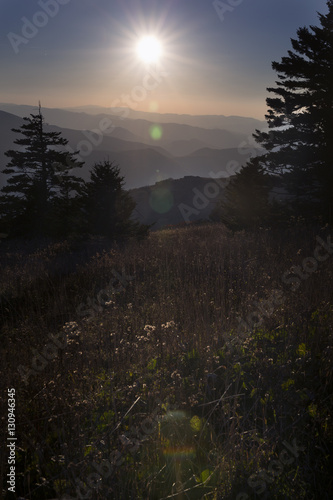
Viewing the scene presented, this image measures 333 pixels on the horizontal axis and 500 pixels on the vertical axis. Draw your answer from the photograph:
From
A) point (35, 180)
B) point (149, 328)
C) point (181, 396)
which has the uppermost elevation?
point (35, 180)

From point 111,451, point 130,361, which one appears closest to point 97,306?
point 130,361

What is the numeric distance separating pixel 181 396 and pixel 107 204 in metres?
13.3

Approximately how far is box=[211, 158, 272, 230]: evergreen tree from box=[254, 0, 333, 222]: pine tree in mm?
1272

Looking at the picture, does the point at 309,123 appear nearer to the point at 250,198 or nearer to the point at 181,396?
the point at 250,198

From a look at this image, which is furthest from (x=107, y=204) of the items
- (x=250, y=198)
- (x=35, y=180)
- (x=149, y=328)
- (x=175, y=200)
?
(x=175, y=200)

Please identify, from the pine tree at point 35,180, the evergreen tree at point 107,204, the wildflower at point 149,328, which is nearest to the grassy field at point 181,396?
the wildflower at point 149,328

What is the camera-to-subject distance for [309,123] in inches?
534

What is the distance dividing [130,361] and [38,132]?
23.4 meters

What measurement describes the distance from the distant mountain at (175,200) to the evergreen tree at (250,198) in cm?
2774

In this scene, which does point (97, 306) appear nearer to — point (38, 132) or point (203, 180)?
point (38, 132)

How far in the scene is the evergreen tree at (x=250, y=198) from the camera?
13742 millimetres

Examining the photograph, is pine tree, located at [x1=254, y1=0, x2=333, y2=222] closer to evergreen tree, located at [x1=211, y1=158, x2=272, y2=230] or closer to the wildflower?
evergreen tree, located at [x1=211, y1=158, x2=272, y2=230]

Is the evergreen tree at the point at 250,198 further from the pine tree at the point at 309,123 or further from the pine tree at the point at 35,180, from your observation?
the pine tree at the point at 35,180

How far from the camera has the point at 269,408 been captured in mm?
2732
